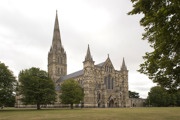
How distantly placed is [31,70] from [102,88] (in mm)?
32373

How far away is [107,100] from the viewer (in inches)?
2717

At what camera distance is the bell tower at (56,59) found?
320 feet

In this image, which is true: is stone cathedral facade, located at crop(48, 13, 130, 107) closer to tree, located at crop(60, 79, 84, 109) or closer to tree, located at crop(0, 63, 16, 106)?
tree, located at crop(60, 79, 84, 109)

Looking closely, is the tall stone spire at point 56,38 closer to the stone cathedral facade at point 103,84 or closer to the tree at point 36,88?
the stone cathedral facade at point 103,84

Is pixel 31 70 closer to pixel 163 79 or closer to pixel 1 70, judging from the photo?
pixel 1 70

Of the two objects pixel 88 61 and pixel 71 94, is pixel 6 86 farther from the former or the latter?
pixel 88 61

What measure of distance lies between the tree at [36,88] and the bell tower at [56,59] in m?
49.5

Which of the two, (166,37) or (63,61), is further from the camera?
(63,61)

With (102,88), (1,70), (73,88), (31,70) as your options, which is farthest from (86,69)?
(1,70)

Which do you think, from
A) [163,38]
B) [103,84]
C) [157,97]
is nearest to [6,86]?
[163,38]

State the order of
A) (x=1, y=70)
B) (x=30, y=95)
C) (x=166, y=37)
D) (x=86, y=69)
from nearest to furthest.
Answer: (x=166, y=37), (x=1, y=70), (x=30, y=95), (x=86, y=69)

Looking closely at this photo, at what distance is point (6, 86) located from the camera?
40125 mm

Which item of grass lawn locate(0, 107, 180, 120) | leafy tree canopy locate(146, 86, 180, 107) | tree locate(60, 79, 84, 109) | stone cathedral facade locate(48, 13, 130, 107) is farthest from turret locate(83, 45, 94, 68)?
grass lawn locate(0, 107, 180, 120)

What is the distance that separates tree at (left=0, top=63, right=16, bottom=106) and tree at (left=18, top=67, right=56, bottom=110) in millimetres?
3856
